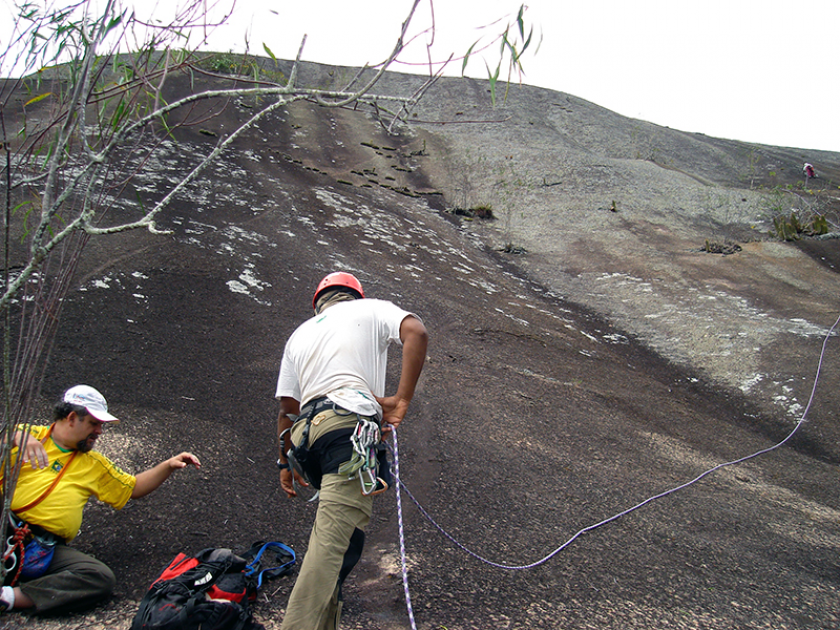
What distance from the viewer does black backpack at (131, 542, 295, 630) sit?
2.52 m

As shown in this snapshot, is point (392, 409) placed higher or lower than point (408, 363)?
lower

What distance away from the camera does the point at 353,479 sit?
2549mm

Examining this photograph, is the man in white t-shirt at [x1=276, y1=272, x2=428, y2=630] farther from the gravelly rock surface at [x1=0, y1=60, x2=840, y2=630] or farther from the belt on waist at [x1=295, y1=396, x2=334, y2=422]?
the gravelly rock surface at [x1=0, y1=60, x2=840, y2=630]

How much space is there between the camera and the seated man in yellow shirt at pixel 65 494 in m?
2.78

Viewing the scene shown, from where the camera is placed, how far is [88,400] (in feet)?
9.96

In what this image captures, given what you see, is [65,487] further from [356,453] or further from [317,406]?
[356,453]

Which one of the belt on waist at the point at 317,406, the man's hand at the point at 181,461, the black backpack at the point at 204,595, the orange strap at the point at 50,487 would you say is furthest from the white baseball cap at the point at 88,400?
the belt on waist at the point at 317,406

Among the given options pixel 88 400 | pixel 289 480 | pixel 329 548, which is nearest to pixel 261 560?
pixel 289 480

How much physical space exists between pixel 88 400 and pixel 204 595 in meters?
1.20

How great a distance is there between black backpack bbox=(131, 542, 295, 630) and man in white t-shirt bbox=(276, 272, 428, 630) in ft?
1.36

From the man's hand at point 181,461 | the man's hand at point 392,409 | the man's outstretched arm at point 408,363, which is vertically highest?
the man's outstretched arm at point 408,363

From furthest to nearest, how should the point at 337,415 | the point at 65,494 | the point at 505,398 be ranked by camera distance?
the point at 505,398
the point at 65,494
the point at 337,415

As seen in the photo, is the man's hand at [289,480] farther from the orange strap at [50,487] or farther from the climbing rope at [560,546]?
the orange strap at [50,487]

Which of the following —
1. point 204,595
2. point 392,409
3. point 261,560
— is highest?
point 392,409
